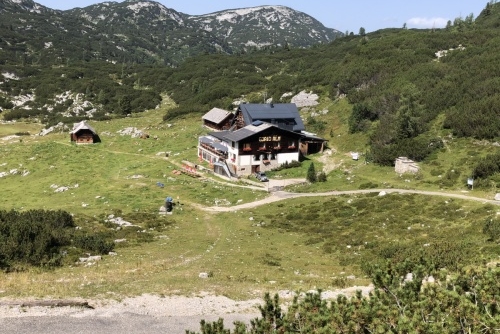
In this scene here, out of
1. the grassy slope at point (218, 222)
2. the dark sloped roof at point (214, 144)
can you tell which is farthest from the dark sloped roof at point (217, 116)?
the dark sloped roof at point (214, 144)

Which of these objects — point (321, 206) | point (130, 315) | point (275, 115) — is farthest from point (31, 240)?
point (275, 115)

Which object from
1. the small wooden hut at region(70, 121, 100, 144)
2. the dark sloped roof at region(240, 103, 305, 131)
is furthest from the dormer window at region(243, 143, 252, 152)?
the small wooden hut at region(70, 121, 100, 144)

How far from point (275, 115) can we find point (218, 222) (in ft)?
107

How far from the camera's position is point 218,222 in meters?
41.5

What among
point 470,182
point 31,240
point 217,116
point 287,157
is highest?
point 217,116

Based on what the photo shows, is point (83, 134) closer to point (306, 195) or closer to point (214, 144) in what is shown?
point (214, 144)

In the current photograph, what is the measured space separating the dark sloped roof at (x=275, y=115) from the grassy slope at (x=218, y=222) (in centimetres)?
725

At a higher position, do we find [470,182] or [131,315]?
[470,182]

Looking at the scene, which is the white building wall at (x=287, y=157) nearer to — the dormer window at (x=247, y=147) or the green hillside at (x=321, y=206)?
the green hillside at (x=321, y=206)

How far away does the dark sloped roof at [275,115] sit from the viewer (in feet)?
→ 228

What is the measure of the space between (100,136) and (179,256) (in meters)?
63.7

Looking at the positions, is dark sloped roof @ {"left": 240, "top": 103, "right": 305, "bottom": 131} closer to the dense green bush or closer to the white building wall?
the white building wall

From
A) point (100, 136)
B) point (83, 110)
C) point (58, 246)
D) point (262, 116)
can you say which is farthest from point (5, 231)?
point (83, 110)

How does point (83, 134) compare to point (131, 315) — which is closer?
point (131, 315)
